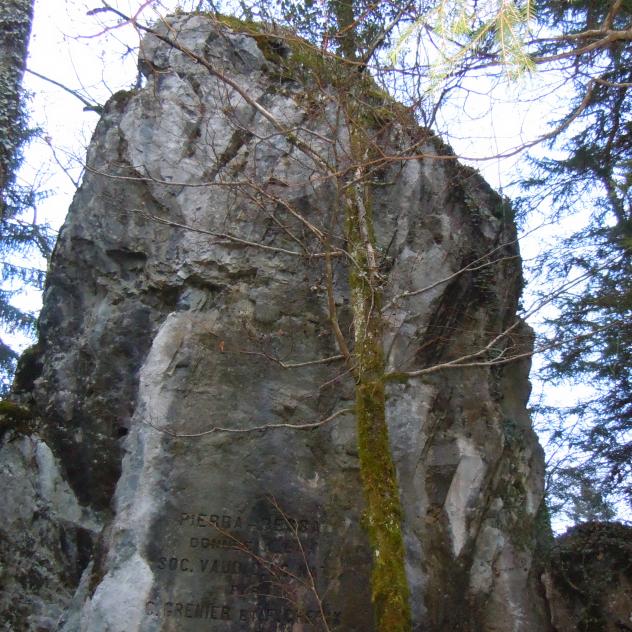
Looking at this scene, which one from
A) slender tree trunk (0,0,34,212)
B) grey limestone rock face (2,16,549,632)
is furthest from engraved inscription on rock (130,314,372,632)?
slender tree trunk (0,0,34,212)

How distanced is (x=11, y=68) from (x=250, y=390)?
4.02m

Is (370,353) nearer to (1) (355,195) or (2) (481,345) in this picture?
(1) (355,195)

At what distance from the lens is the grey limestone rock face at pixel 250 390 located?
5098mm

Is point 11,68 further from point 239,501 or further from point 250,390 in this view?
point 239,501

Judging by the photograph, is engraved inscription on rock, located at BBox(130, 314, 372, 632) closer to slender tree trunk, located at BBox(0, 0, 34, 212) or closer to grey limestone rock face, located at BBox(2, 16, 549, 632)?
grey limestone rock face, located at BBox(2, 16, 549, 632)

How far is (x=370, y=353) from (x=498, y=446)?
89.5 inches

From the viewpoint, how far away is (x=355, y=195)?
5.57 m

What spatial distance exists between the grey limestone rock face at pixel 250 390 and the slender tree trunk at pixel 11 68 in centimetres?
79

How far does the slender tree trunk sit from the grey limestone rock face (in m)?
0.79

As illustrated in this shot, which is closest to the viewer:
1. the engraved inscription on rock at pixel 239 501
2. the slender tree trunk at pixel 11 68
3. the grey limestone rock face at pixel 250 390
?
the engraved inscription on rock at pixel 239 501

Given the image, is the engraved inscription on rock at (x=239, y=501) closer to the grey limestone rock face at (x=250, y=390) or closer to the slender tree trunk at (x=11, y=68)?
the grey limestone rock face at (x=250, y=390)

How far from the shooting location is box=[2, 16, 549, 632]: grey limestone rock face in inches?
201

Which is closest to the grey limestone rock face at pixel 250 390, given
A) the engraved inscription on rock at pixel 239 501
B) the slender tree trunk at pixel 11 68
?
the engraved inscription on rock at pixel 239 501

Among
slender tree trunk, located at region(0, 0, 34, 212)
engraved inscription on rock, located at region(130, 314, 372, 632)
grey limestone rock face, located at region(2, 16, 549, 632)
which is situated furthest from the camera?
slender tree trunk, located at region(0, 0, 34, 212)
